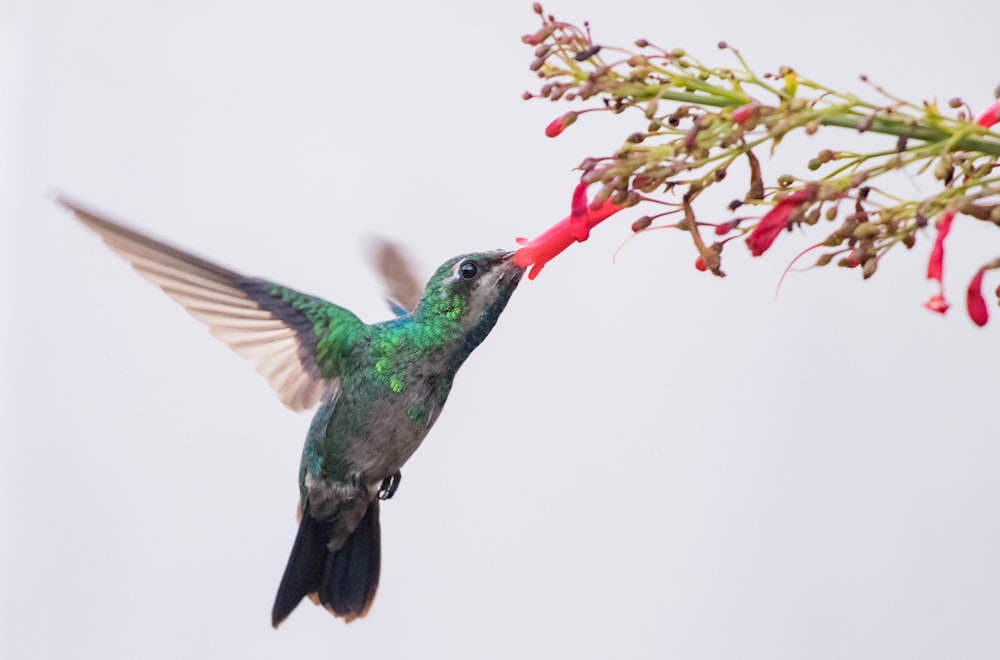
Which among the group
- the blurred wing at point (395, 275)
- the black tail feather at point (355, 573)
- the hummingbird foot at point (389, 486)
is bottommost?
the black tail feather at point (355, 573)

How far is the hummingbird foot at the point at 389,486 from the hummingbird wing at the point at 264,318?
90mm

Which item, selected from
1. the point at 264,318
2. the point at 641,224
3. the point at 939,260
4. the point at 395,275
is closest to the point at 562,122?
the point at 641,224

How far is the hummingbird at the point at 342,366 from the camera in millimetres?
783

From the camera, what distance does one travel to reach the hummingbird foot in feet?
3.02

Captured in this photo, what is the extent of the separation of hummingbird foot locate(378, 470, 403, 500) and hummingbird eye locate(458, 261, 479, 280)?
23 cm

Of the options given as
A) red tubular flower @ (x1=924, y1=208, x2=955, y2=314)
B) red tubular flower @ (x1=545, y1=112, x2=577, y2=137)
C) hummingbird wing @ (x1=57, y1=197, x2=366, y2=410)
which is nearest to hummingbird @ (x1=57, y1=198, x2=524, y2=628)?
hummingbird wing @ (x1=57, y1=197, x2=366, y2=410)

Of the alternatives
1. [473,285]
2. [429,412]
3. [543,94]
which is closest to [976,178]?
[543,94]

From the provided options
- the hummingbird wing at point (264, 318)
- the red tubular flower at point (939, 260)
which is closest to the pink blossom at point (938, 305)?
the red tubular flower at point (939, 260)

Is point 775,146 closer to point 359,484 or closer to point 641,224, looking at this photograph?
point 641,224

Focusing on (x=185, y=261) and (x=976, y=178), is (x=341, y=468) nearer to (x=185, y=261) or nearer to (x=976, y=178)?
(x=185, y=261)

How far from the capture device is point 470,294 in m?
0.77

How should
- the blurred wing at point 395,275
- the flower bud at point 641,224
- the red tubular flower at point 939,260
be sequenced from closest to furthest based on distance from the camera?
the red tubular flower at point 939,260
the flower bud at point 641,224
the blurred wing at point 395,275

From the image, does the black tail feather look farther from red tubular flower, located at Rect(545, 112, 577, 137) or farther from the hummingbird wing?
red tubular flower, located at Rect(545, 112, 577, 137)

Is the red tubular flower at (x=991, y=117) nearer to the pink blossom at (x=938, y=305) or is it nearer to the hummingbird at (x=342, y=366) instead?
the pink blossom at (x=938, y=305)
